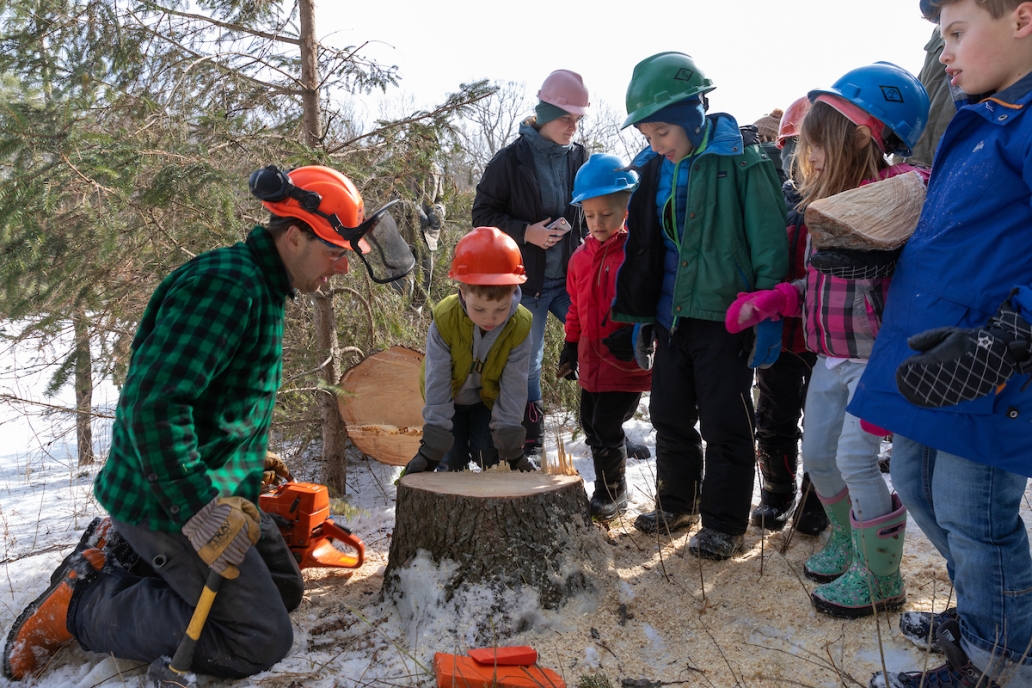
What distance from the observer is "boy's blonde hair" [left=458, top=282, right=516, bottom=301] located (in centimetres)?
297

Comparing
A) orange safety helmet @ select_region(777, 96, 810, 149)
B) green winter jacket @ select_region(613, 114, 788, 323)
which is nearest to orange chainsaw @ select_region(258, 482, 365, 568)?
green winter jacket @ select_region(613, 114, 788, 323)

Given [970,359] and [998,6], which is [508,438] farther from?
[998,6]

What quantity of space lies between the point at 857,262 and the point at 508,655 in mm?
1591

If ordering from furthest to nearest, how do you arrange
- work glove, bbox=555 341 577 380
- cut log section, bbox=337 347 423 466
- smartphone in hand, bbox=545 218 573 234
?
cut log section, bbox=337 347 423 466
smartphone in hand, bbox=545 218 573 234
work glove, bbox=555 341 577 380

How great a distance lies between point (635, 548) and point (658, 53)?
220cm

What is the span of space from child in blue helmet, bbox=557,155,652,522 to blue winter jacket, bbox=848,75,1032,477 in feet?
5.31

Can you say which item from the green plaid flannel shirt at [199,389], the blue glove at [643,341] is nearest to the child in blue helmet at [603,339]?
the blue glove at [643,341]

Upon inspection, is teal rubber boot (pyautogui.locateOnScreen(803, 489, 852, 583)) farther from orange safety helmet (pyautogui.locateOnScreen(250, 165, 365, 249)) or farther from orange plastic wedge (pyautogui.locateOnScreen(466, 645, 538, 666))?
orange safety helmet (pyautogui.locateOnScreen(250, 165, 365, 249))

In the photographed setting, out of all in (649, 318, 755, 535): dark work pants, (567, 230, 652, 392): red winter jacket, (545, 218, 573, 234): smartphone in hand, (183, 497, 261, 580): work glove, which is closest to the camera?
(183, 497, 261, 580): work glove

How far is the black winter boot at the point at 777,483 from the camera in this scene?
332 cm

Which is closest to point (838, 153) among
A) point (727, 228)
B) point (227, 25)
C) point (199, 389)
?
point (727, 228)

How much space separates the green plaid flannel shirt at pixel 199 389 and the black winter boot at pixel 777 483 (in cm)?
229

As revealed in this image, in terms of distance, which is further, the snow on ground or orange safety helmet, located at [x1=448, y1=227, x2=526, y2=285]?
orange safety helmet, located at [x1=448, y1=227, x2=526, y2=285]

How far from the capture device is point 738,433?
2.94 metres
